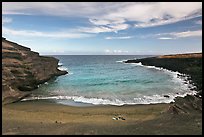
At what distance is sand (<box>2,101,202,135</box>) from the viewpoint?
10398 mm

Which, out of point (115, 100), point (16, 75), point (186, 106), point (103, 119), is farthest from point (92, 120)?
point (16, 75)

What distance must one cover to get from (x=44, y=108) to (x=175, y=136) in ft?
44.1

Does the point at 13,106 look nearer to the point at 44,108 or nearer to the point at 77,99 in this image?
the point at 44,108

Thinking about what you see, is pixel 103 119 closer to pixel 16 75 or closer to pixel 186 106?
pixel 186 106

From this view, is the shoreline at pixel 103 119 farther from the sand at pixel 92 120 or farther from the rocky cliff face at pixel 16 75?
the rocky cliff face at pixel 16 75

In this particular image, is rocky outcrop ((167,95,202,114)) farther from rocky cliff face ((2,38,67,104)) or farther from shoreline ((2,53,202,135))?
rocky cliff face ((2,38,67,104))

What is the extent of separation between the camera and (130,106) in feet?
68.0

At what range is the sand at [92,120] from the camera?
10398 millimetres

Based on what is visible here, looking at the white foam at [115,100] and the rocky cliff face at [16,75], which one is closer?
the white foam at [115,100]

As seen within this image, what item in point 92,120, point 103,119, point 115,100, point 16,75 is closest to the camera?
point 92,120

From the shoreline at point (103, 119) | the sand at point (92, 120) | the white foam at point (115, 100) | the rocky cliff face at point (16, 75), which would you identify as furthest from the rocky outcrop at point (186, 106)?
the rocky cliff face at point (16, 75)

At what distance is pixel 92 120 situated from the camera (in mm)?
15539

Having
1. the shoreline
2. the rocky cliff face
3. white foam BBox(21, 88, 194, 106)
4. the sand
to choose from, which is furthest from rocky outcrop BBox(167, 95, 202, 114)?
the rocky cliff face

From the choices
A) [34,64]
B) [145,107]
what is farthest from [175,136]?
[34,64]
